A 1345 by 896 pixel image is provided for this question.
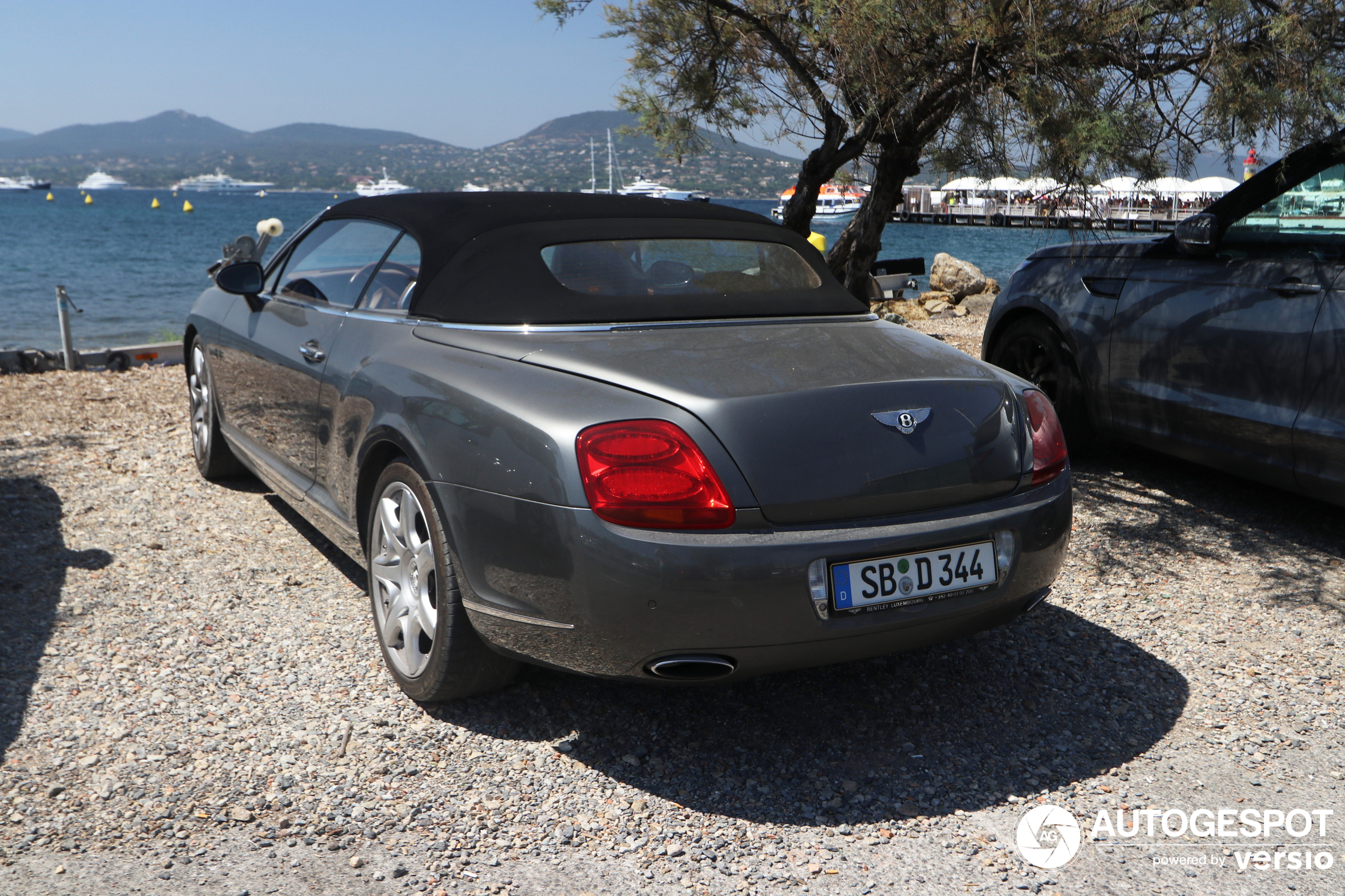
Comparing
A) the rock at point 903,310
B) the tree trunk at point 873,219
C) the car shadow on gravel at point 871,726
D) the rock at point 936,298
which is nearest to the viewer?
the car shadow on gravel at point 871,726

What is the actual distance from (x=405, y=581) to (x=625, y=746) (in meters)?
0.81

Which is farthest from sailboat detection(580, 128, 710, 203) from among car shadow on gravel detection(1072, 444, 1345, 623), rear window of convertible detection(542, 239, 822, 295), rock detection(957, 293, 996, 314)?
rock detection(957, 293, 996, 314)

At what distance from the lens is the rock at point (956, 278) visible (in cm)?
1936

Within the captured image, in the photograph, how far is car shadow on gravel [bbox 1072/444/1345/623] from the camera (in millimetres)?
4148

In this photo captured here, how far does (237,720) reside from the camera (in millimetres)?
2980

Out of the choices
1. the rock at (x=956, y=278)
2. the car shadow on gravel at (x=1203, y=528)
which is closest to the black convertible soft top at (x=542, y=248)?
the car shadow on gravel at (x=1203, y=528)

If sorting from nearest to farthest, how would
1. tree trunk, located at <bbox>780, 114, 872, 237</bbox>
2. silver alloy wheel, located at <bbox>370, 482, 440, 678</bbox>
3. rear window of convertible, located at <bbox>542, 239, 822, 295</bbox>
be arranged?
silver alloy wheel, located at <bbox>370, 482, 440, 678</bbox>
rear window of convertible, located at <bbox>542, 239, 822, 295</bbox>
tree trunk, located at <bbox>780, 114, 872, 237</bbox>

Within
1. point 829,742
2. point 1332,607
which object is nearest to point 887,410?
point 829,742

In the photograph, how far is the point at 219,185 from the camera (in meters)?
191

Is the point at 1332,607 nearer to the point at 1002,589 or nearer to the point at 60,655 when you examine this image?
the point at 1002,589

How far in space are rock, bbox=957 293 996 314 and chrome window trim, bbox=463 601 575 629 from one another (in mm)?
15303

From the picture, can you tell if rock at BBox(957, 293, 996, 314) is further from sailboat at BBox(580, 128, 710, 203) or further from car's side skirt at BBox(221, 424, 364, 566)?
car's side skirt at BBox(221, 424, 364, 566)

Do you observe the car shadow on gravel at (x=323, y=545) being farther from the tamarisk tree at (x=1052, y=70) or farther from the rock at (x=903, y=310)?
the rock at (x=903, y=310)

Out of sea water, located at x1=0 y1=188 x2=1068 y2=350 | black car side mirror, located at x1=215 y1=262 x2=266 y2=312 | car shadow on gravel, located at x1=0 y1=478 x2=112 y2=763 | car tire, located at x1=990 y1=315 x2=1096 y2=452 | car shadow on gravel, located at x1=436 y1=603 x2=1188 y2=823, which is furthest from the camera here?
sea water, located at x1=0 y1=188 x2=1068 y2=350
